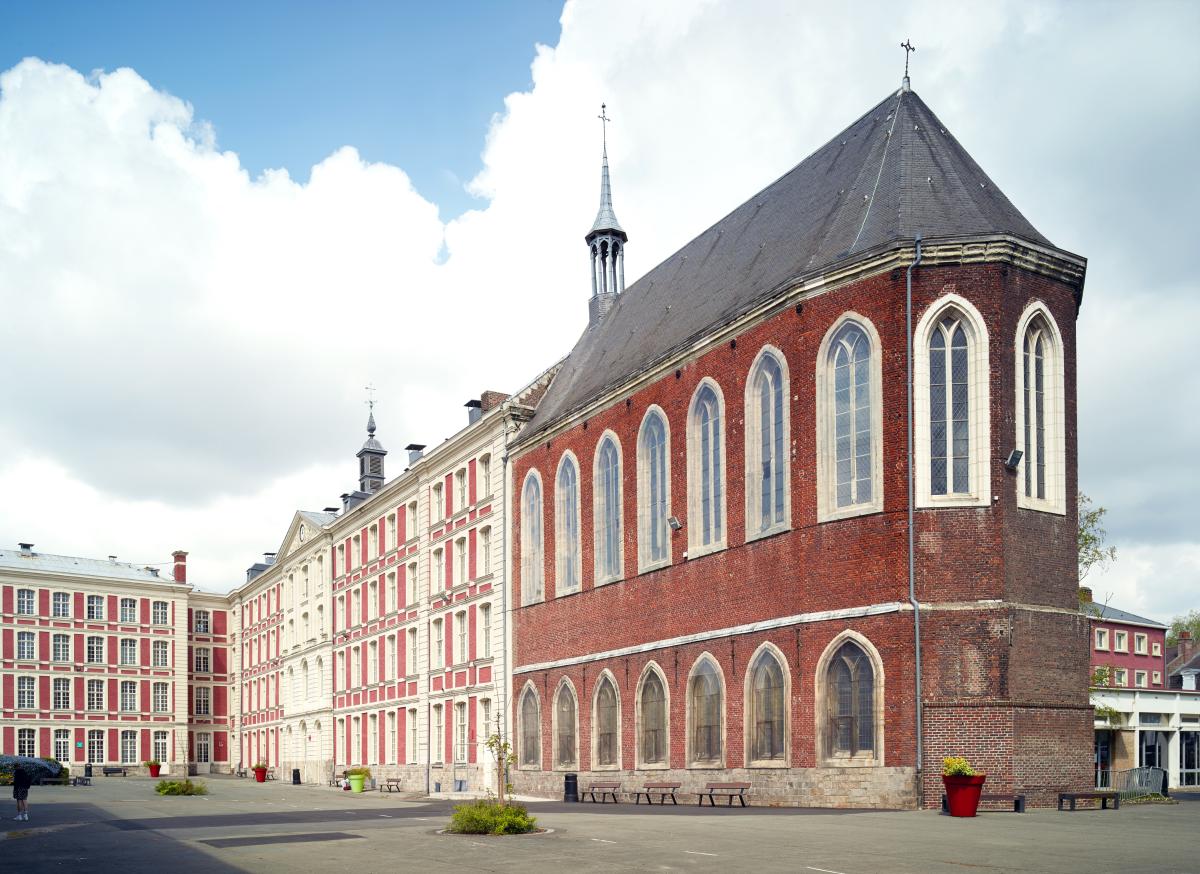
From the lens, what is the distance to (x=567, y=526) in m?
38.6

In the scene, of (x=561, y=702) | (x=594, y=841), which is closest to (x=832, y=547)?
(x=594, y=841)

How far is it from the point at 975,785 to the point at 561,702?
18628mm

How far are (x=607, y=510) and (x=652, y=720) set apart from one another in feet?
22.1

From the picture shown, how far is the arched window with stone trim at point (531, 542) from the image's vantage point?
40.2m

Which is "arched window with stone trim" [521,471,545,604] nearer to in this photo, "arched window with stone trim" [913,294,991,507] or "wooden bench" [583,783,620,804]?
"wooden bench" [583,783,620,804]

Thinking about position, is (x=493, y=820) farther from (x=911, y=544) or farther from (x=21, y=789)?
(x=21, y=789)

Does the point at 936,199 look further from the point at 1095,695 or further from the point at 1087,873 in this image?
the point at 1095,695

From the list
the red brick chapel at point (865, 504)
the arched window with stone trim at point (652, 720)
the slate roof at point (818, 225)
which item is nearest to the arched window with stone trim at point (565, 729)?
the red brick chapel at point (865, 504)

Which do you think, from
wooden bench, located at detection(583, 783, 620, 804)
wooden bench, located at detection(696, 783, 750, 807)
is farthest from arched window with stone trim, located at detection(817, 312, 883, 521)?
wooden bench, located at detection(583, 783, 620, 804)

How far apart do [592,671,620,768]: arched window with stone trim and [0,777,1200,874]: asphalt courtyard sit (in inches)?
295

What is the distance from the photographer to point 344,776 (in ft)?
186

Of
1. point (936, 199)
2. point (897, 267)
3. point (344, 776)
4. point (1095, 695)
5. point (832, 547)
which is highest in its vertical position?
point (936, 199)

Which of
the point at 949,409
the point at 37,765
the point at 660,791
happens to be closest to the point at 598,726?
the point at 660,791

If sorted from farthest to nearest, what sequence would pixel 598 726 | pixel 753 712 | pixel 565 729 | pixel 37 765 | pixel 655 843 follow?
pixel 37 765 < pixel 565 729 < pixel 598 726 < pixel 753 712 < pixel 655 843
